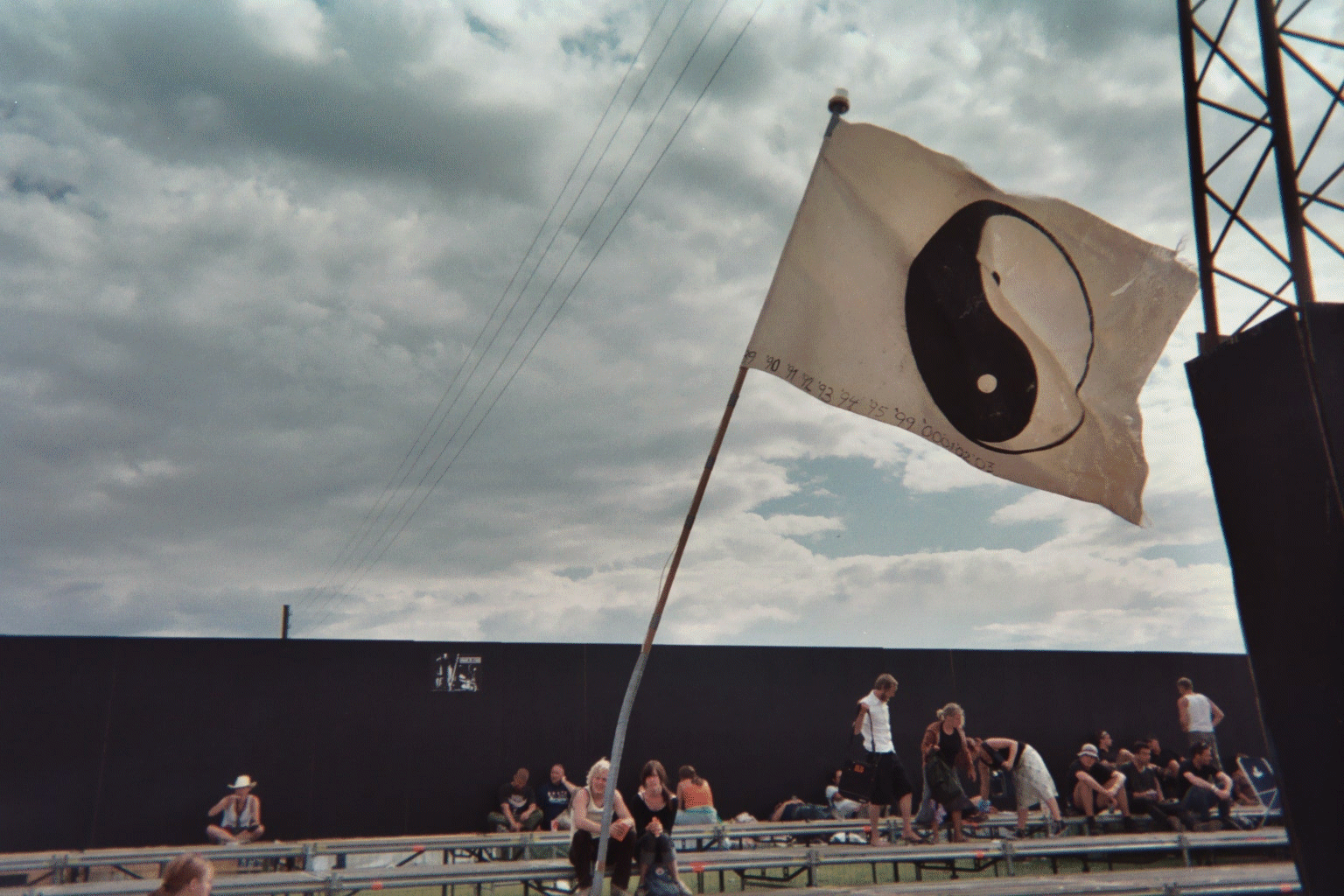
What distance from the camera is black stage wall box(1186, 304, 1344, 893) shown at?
5000mm

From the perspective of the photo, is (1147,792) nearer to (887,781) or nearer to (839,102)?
(887,781)

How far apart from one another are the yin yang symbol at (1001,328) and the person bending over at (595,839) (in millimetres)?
4228

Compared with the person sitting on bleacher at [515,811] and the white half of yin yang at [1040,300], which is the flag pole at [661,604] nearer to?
the white half of yin yang at [1040,300]

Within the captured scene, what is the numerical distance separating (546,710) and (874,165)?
11.3 metres

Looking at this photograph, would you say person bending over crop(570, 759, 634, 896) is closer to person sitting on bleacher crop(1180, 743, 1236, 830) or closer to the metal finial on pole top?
the metal finial on pole top

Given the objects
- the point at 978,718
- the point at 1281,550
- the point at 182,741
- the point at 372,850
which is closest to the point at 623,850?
the point at 372,850

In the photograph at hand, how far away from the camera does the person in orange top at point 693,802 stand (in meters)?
12.9

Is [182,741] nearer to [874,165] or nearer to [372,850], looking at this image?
[372,850]

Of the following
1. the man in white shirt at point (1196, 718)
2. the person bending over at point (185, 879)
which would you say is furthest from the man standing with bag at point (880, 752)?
the person bending over at point (185, 879)

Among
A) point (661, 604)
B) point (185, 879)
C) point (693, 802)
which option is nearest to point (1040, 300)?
point (661, 604)

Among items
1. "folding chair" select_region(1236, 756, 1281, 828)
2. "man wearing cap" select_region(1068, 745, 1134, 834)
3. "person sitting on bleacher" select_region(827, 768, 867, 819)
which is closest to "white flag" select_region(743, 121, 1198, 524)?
"man wearing cap" select_region(1068, 745, 1134, 834)

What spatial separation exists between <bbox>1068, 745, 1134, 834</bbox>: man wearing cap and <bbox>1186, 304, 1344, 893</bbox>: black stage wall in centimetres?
874

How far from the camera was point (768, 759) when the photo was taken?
16328 millimetres

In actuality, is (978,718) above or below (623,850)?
above
